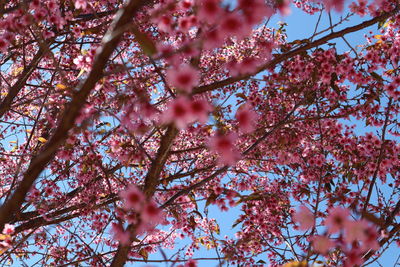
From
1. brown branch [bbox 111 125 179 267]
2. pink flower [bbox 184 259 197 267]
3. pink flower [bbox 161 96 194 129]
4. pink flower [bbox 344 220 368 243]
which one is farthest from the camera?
brown branch [bbox 111 125 179 267]

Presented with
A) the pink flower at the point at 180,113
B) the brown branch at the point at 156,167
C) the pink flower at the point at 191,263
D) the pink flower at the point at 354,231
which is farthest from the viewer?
the brown branch at the point at 156,167

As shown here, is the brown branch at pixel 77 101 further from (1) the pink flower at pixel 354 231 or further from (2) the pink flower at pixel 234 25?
(1) the pink flower at pixel 354 231

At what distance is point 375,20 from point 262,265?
11.2ft

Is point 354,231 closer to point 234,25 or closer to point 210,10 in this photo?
point 234,25

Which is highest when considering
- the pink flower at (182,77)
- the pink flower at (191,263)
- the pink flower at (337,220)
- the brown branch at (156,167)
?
the brown branch at (156,167)

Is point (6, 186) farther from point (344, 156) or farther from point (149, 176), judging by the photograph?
point (344, 156)

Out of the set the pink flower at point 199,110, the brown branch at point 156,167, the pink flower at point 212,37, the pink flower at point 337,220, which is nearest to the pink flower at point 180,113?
the pink flower at point 199,110

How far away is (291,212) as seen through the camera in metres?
5.16

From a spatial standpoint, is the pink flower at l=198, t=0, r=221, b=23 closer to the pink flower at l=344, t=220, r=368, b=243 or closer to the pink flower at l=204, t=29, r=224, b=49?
the pink flower at l=204, t=29, r=224, b=49

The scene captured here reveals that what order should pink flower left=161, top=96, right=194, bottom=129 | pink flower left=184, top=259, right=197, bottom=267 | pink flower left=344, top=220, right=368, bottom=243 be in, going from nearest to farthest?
pink flower left=161, top=96, right=194, bottom=129, pink flower left=344, top=220, right=368, bottom=243, pink flower left=184, top=259, right=197, bottom=267

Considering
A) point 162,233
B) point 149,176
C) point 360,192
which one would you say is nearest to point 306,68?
point 360,192

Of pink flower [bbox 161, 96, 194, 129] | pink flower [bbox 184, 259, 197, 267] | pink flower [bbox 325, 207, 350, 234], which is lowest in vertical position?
pink flower [bbox 325, 207, 350, 234]

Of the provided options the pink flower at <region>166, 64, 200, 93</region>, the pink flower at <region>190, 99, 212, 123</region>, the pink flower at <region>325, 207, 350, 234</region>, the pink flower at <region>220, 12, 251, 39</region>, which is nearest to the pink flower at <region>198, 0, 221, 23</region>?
the pink flower at <region>220, 12, 251, 39</region>

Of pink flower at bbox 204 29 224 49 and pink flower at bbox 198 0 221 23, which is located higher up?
pink flower at bbox 198 0 221 23
